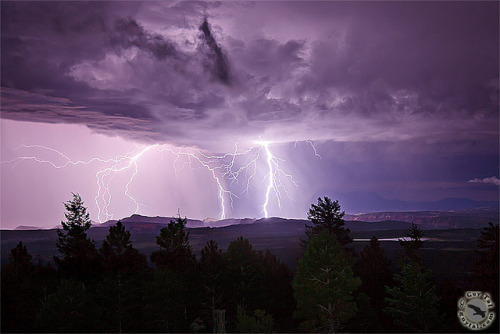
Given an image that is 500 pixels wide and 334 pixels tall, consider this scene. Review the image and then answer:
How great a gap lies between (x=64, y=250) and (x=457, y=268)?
68506mm

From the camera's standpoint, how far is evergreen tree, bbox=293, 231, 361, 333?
24953mm

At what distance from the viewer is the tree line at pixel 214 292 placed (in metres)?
25.3

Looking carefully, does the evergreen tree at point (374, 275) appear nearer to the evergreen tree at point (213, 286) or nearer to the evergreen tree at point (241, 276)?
the evergreen tree at point (241, 276)

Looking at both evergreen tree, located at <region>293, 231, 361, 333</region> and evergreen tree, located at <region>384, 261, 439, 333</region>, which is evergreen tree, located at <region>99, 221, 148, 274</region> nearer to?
evergreen tree, located at <region>293, 231, 361, 333</region>

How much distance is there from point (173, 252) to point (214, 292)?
6.34m

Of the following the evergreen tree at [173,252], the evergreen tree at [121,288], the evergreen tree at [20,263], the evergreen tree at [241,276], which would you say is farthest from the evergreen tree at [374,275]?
the evergreen tree at [20,263]

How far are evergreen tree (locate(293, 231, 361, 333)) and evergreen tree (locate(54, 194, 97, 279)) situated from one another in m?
18.9

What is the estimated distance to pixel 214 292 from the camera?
31.0 metres

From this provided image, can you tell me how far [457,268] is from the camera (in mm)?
71812

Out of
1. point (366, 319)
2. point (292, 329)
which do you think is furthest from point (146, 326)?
point (366, 319)

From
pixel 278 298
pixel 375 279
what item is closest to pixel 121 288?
pixel 278 298

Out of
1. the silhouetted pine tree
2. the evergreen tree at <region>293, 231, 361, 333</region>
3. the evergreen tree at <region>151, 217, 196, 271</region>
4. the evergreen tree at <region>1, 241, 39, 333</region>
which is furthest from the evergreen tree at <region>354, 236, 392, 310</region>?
the evergreen tree at <region>1, 241, 39, 333</region>

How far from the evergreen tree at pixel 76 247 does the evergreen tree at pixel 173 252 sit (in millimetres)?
5712

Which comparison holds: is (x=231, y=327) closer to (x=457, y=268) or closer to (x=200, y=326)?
(x=200, y=326)
